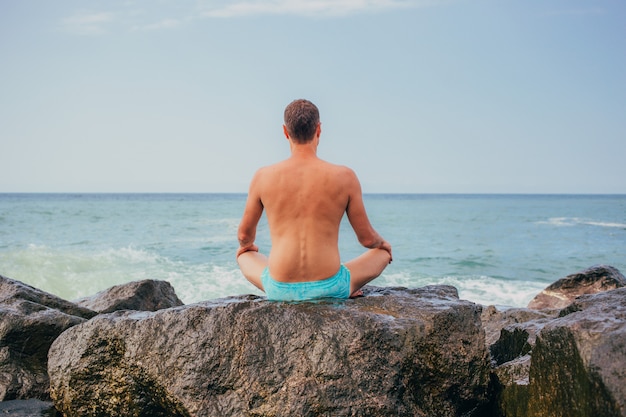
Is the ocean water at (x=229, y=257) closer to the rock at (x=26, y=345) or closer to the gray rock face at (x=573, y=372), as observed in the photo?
the rock at (x=26, y=345)

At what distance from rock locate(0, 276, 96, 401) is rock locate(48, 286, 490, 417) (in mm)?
542

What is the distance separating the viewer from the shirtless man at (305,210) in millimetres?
4234

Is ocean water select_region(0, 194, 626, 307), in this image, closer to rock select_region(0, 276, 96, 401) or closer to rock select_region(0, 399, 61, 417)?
rock select_region(0, 276, 96, 401)

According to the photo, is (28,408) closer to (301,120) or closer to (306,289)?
(306,289)

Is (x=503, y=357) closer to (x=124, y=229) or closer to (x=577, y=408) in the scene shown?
(x=577, y=408)

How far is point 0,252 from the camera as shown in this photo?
736 inches

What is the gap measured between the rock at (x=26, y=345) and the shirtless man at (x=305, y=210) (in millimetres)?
1886

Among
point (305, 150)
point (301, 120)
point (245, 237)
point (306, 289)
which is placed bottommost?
point (306, 289)

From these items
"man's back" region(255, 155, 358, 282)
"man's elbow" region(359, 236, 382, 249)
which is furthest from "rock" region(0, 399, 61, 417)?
"man's elbow" region(359, 236, 382, 249)

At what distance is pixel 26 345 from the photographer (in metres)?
4.71

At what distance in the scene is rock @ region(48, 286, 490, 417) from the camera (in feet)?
12.1

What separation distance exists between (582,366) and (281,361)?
68.3 inches

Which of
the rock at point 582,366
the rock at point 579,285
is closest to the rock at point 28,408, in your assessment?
the rock at point 582,366

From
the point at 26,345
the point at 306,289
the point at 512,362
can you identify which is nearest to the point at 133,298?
the point at 26,345
